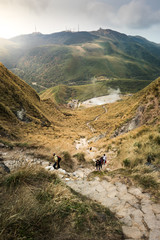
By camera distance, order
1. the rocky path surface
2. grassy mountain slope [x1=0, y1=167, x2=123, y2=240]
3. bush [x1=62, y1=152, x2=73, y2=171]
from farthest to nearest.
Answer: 1. bush [x1=62, y1=152, x2=73, y2=171]
2. the rocky path surface
3. grassy mountain slope [x1=0, y1=167, x2=123, y2=240]

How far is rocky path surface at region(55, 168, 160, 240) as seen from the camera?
3224 millimetres

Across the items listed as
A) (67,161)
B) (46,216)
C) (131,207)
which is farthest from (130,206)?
(67,161)

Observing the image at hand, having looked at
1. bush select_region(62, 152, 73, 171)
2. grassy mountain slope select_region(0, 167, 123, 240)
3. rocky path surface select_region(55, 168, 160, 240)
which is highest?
grassy mountain slope select_region(0, 167, 123, 240)

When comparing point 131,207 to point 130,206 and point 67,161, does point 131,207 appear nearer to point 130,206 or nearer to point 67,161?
point 130,206

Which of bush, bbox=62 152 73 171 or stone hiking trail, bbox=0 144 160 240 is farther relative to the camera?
bush, bbox=62 152 73 171

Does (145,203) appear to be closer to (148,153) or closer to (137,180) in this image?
(137,180)

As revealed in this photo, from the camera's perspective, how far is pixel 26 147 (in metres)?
13.2

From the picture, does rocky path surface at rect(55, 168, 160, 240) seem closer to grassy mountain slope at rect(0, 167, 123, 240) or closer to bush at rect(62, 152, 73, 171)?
grassy mountain slope at rect(0, 167, 123, 240)

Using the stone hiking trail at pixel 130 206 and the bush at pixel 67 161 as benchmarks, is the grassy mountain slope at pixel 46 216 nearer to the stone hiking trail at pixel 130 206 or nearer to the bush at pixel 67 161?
the stone hiking trail at pixel 130 206

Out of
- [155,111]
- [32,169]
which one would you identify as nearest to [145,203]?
[32,169]

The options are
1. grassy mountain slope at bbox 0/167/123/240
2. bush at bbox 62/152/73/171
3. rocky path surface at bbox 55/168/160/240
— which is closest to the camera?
grassy mountain slope at bbox 0/167/123/240

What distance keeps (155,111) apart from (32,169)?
1791 cm

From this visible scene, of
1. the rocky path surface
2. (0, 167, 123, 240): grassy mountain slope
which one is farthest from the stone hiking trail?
(0, 167, 123, 240): grassy mountain slope

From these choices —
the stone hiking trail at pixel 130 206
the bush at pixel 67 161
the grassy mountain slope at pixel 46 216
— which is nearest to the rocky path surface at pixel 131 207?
the stone hiking trail at pixel 130 206
